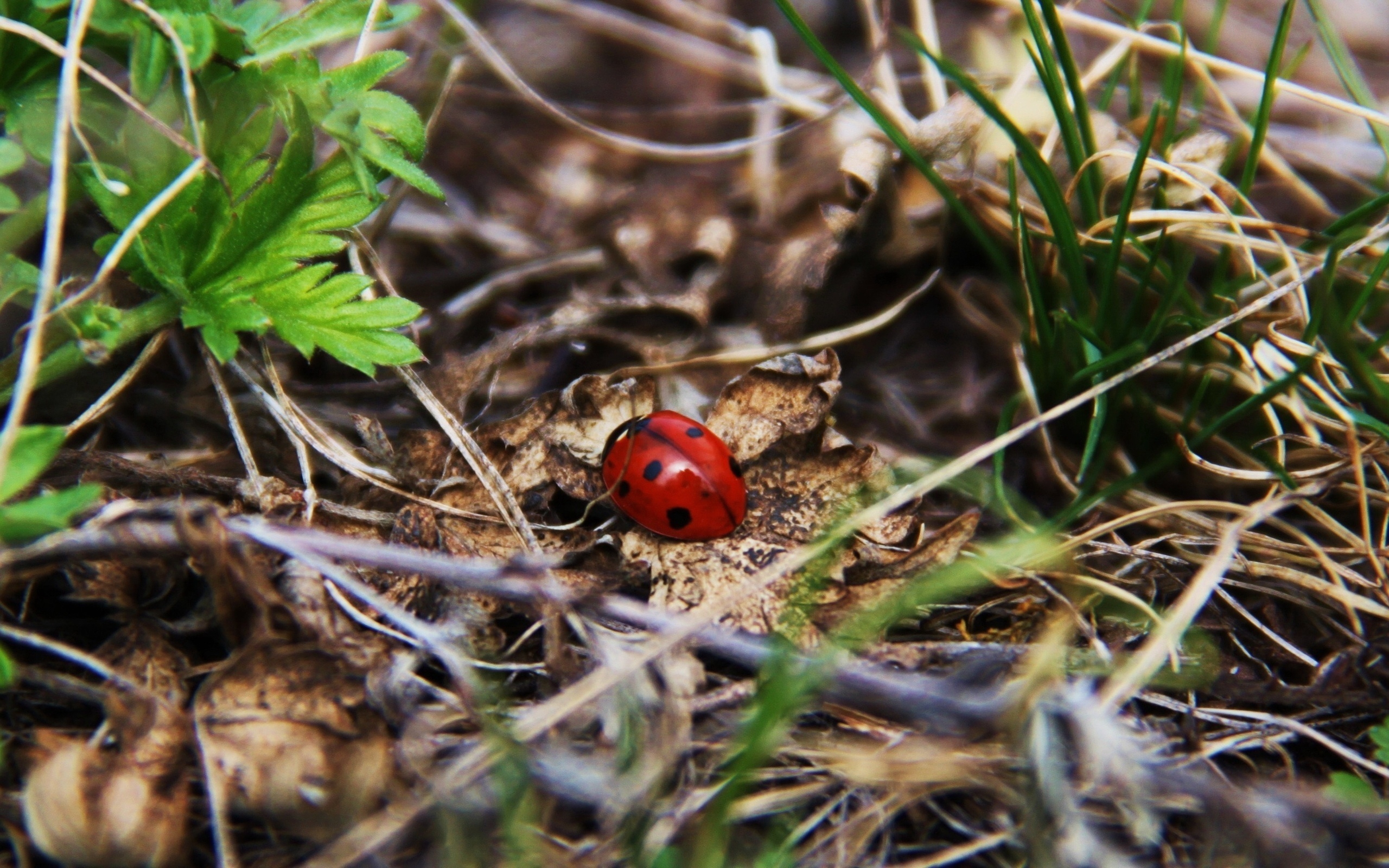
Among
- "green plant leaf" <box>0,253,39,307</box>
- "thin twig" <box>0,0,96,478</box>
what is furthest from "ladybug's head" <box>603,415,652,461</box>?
"green plant leaf" <box>0,253,39,307</box>

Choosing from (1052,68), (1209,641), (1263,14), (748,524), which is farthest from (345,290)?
(1263,14)

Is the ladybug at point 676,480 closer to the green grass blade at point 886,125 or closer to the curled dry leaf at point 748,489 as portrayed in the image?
the curled dry leaf at point 748,489

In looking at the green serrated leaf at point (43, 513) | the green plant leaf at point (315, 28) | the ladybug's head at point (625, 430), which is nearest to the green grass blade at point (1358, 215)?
the ladybug's head at point (625, 430)

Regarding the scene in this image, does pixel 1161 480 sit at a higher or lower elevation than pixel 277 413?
lower

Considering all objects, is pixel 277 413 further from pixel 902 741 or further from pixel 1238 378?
pixel 1238 378

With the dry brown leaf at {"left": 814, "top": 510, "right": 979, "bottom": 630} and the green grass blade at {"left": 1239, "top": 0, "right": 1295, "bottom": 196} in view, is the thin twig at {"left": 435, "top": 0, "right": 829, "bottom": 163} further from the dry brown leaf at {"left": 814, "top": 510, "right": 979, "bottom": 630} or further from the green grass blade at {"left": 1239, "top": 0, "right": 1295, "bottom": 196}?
the dry brown leaf at {"left": 814, "top": 510, "right": 979, "bottom": 630}

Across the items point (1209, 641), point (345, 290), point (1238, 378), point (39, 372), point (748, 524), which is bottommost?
point (1209, 641)

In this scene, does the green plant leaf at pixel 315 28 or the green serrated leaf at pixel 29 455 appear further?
the green plant leaf at pixel 315 28
